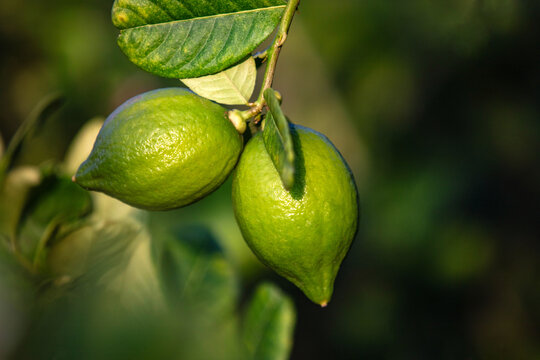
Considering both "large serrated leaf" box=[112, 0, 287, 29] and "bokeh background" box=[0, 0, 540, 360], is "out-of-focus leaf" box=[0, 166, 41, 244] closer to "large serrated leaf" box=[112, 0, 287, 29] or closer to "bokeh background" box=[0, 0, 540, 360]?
"large serrated leaf" box=[112, 0, 287, 29]

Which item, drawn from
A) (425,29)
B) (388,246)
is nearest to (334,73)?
(425,29)

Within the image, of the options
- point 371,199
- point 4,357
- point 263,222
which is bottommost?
point 371,199

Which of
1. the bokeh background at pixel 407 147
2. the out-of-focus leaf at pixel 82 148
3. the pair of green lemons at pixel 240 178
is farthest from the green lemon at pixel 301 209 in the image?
the bokeh background at pixel 407 147

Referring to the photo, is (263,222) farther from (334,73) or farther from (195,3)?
(334,73)

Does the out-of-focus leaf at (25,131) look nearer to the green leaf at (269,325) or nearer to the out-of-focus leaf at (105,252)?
the out-of-focus leaf at (105,252)

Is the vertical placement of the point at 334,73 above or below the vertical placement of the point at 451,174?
above

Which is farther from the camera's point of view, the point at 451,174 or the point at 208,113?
the point at 451,174

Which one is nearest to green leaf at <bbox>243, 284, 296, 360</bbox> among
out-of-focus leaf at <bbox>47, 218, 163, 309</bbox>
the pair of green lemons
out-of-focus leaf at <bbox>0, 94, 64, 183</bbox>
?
the pair of green lemons

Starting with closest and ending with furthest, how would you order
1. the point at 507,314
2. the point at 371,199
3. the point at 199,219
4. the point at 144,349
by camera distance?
the point at 144,349 < the point at 199,219 < the point at 507,314 < the point at 371,199

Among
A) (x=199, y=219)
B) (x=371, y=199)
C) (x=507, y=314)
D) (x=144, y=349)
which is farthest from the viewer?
(x=371, y=199)
